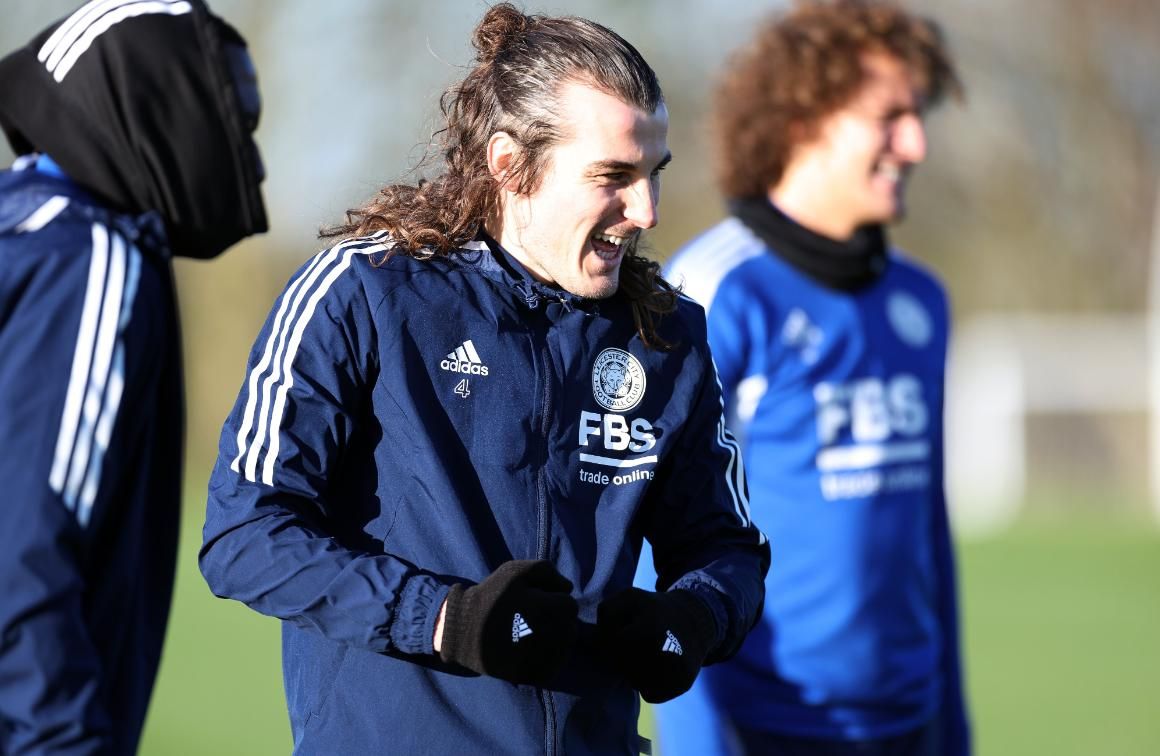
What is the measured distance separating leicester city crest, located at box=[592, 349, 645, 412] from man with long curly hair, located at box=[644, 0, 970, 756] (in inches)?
43.4

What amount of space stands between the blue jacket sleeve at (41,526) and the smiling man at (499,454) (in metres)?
0.30

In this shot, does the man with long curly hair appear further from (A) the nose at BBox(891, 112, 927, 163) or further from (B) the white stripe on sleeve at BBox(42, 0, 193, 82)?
(B) the white stripe on sleeve at BBox(42, 0, 193, 82)

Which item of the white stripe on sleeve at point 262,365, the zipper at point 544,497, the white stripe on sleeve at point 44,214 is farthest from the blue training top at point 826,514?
the white stripe on sleeve at point 44,214

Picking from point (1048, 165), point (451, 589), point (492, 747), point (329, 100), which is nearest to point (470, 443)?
point (451, 589)

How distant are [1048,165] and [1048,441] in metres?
7.27

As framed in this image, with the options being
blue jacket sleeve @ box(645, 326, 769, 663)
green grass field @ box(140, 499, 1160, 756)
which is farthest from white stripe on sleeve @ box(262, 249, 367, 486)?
green grass field @ box(140, 499, 1160, 756)

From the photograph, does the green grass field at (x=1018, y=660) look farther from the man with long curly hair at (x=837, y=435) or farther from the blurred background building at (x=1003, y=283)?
the man with long curly hair at (x=837, y=435)

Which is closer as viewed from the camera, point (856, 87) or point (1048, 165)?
point (856, 87)

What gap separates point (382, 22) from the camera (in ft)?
68.6

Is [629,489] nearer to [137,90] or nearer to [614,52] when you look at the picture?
[614,52]

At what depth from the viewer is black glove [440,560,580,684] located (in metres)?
2.14

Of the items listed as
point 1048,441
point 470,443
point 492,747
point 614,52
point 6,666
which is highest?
point 614,52

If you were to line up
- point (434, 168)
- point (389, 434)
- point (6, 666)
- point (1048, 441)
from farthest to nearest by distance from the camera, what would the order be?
point (1048, 441)
point (434, 168)
point (389, 434)
point (6, 666)

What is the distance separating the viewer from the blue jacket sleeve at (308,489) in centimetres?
217
